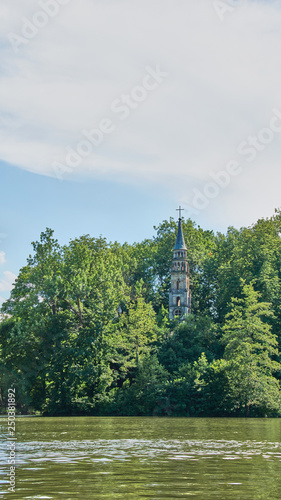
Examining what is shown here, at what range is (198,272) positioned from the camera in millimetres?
83375

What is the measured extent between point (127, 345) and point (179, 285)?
19.9 metres

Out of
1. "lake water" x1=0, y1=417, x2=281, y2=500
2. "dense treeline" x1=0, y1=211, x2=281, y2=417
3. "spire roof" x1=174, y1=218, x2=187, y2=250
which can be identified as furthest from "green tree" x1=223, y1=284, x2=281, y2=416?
"lake water" x1=0, y1=417, x2=281, y2=500

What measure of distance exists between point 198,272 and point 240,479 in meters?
70.7

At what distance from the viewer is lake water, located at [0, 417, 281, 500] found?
1122 centimetres

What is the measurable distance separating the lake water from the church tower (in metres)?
52.5

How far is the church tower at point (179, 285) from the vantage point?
7638cm

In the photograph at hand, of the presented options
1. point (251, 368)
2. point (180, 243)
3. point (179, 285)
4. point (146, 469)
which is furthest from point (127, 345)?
point (146, 469)

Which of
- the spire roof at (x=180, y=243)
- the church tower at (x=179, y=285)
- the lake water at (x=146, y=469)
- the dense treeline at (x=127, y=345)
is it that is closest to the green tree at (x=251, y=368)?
the dense treeline at (x=127, y=345)

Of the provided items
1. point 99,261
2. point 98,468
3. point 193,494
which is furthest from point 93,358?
point 193,494

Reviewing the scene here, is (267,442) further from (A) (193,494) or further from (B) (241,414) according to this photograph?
(B) (241,414)

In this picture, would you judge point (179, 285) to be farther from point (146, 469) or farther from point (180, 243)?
point (146, 469)

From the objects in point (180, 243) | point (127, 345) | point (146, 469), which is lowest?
point (146, 469)

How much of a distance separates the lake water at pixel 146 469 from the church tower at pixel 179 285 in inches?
2068

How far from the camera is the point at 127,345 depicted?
192 feet
